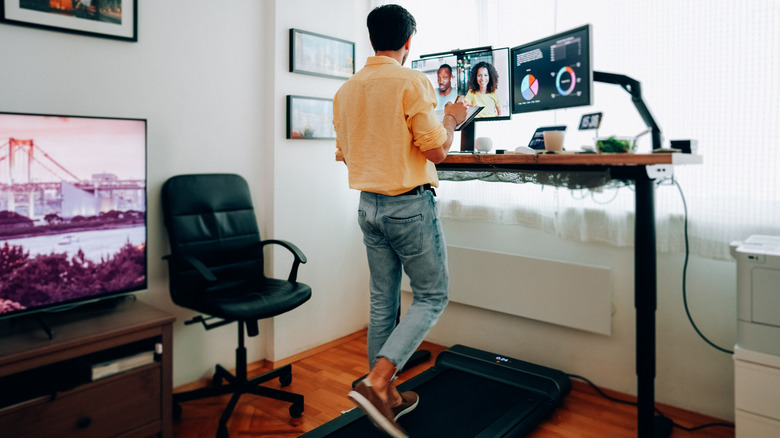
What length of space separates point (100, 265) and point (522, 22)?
93.0 inches

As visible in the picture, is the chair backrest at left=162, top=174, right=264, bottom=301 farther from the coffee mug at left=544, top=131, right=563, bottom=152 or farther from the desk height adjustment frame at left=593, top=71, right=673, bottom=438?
the desk height adjustment frame at left=593, top=71, right=673, bottom=438

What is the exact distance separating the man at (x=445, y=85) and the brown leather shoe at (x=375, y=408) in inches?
62.7

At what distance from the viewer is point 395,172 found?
1887 millimetres

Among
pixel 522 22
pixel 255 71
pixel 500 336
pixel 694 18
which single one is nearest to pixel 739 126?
pixel 694 18

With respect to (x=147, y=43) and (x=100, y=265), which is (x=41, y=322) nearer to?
(x=100, y=265)

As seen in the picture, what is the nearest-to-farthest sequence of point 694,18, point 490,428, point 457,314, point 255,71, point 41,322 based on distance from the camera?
point 41,322 < point 490,428 < point 694,18 < point 255,71 < point 457,314

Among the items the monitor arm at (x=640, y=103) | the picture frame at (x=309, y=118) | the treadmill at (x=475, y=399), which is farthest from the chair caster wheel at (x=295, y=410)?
the monitor arm at (x=640, y=103)

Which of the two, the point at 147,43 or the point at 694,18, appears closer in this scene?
the point at 694,18

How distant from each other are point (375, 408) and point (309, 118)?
6.06 ft

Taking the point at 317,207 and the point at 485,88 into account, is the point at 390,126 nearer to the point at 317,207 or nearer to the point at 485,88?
the point at 485,88

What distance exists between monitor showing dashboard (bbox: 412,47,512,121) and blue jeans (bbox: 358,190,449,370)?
2.92ft

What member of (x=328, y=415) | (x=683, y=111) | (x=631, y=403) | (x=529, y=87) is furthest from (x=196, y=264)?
(x=683, y=111)

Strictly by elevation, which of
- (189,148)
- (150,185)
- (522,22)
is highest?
(522,22)

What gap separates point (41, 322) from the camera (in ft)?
6.14
